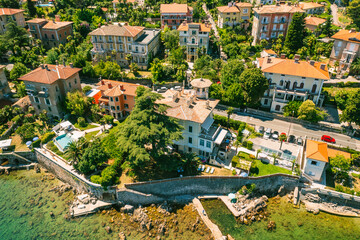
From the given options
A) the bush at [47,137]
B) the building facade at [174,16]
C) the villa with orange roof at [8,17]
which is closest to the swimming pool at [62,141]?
Result: the bush at [47,137]

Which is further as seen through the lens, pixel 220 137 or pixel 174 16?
pixel 174 16

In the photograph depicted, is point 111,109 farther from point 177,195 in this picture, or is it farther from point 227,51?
point 227,51

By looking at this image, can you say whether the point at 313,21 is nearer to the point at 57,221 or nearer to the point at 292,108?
the point at 292,108

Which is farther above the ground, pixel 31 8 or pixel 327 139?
pixel 31 8

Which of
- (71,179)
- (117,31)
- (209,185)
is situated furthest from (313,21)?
(71,179)

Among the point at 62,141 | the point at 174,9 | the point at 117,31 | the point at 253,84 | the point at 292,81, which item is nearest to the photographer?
the point at 62,141

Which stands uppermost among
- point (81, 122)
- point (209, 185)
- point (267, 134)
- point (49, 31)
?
point (49, 31)

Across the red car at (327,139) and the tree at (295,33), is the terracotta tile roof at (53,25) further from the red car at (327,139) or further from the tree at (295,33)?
the red car at (327,139)
